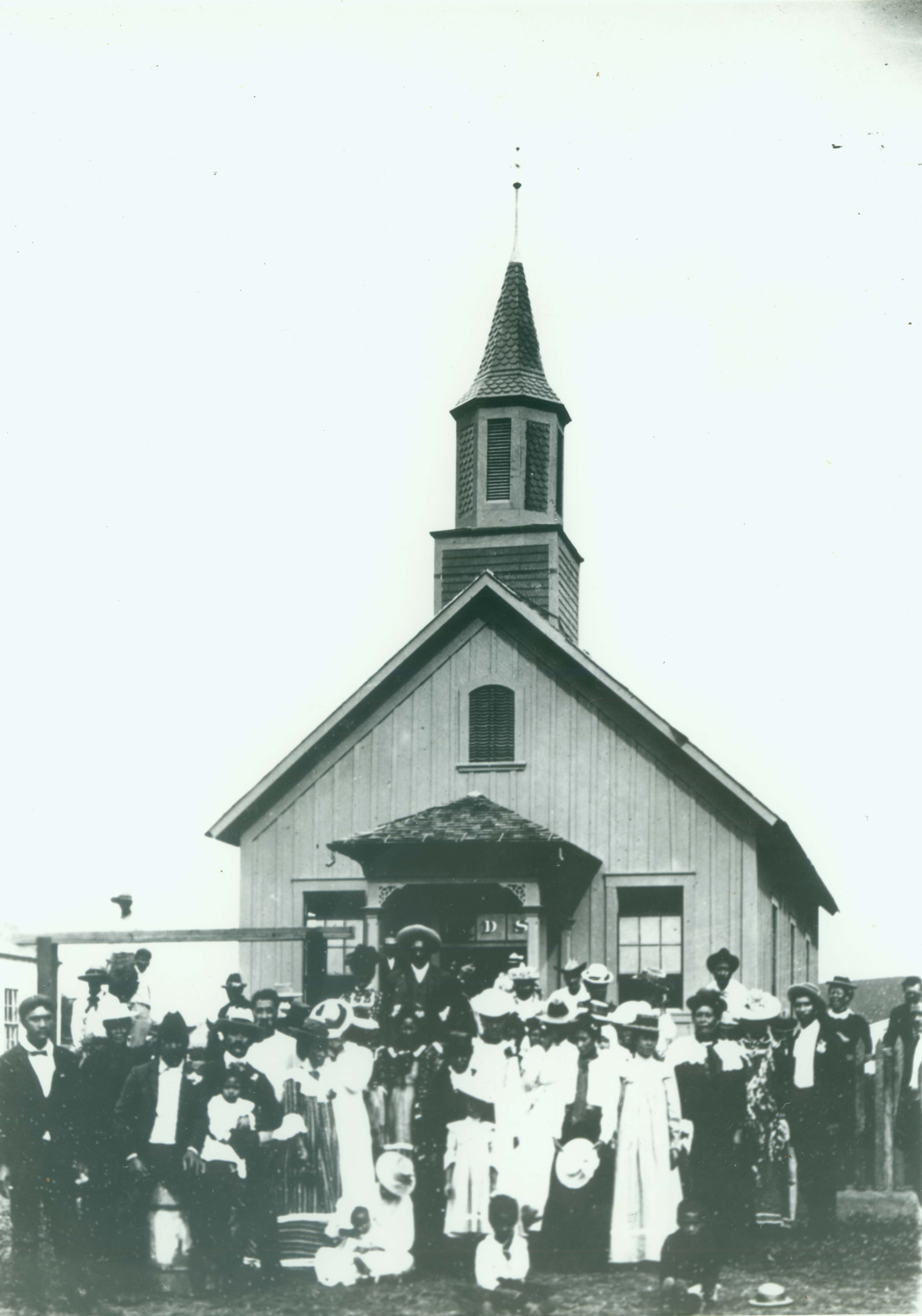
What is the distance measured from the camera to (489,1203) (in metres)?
13.4

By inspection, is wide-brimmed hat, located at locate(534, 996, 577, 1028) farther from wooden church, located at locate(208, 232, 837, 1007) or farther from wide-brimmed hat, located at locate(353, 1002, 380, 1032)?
wooden church, located at locate(208, 232, 837, 1007)

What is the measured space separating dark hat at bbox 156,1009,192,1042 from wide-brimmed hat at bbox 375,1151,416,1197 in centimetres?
222

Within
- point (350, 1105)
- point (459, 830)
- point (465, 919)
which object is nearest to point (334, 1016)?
point (350, 1105)

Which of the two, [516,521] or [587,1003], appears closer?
[587,1003]

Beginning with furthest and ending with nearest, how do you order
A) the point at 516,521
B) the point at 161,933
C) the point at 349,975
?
the point at 516,521 → the point at 349,975 → the point at 161,933

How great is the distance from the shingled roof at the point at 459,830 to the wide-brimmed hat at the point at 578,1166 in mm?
3611

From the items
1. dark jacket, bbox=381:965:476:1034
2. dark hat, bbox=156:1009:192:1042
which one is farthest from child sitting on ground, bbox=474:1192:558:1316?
dark hat, bbox=156:1009:192:1042

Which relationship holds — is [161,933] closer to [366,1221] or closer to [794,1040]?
[366,1221]

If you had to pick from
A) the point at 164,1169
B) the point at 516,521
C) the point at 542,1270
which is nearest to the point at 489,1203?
the point at 542,1270

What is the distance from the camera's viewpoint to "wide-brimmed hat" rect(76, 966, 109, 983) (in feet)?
47.3

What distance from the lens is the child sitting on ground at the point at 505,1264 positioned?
43.0 ft

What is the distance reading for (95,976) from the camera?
47.5 ft

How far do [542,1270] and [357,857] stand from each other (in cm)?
503

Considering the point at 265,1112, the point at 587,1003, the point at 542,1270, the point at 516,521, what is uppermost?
the point at 516,521
